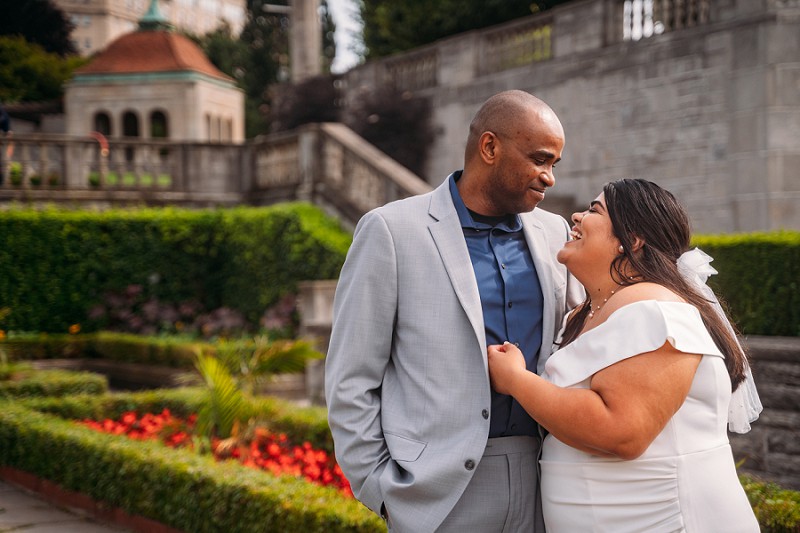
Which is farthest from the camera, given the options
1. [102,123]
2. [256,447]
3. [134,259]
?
[102,123]

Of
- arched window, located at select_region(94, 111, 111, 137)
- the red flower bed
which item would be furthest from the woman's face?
arched window, located at select_region(94, 111, 111, 137)

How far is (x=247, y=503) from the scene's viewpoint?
4.77m

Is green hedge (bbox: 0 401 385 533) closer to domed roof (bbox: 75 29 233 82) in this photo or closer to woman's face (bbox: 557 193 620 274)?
woman's face (bbox: 557 193 620 274)

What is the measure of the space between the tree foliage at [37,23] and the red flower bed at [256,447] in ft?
55.1

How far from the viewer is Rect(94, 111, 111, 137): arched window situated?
21797 millimetres

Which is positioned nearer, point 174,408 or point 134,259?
point 174,408

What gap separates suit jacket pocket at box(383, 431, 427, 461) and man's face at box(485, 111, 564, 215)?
78 centimetres

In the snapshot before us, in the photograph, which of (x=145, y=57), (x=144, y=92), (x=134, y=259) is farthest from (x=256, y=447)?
(x=145, y=57)

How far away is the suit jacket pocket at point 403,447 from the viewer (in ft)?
8.27

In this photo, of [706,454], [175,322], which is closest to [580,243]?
[706,454]

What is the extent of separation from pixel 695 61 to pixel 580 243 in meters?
10.2

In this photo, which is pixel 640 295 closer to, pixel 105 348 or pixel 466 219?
pixel 466 219

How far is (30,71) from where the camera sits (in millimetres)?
22219

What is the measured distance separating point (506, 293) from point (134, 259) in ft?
40.3
